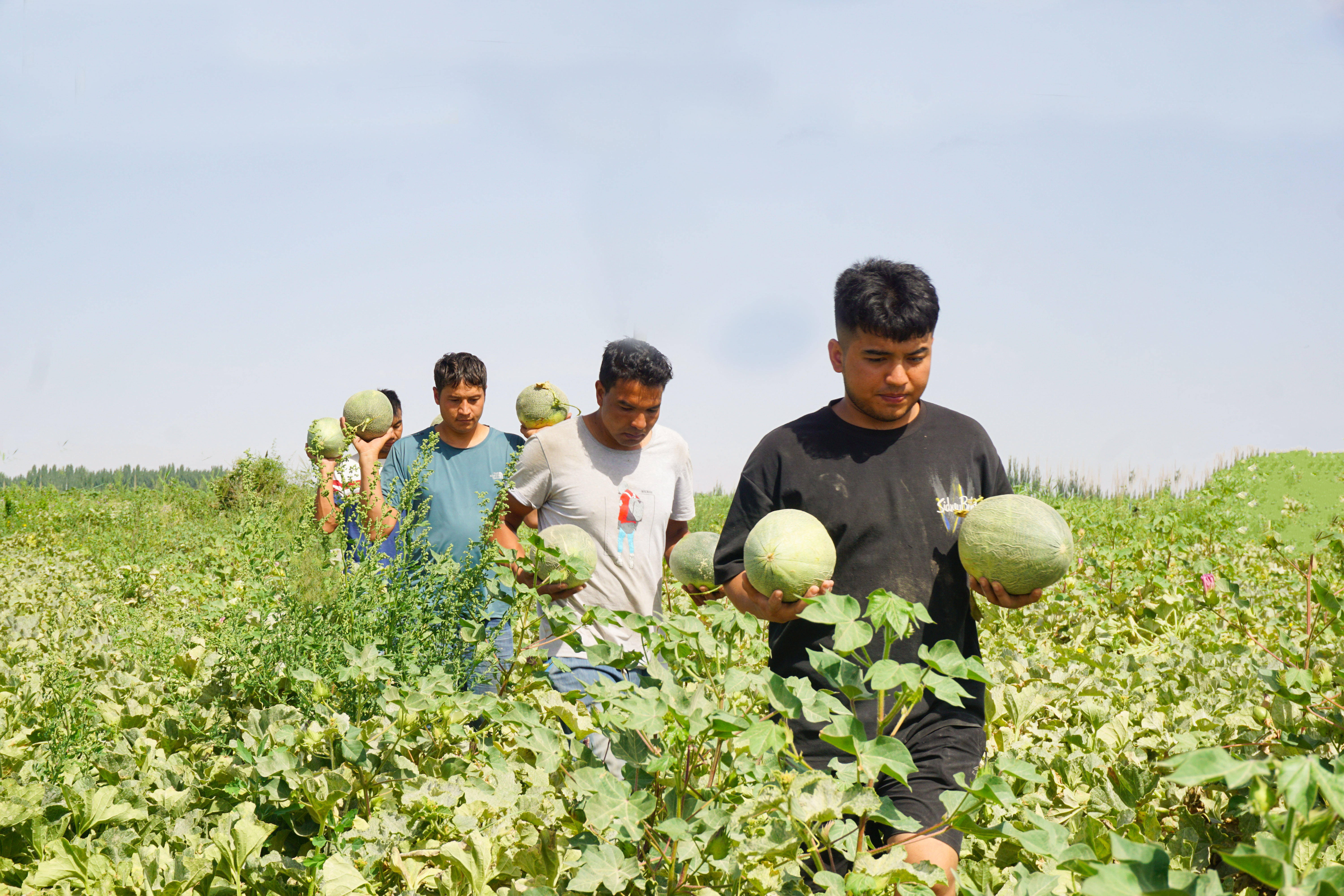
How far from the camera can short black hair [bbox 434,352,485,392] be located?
4.68 meters

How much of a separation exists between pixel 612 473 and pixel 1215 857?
7.62 ft

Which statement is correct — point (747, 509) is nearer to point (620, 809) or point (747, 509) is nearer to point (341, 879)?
point (620, 809)

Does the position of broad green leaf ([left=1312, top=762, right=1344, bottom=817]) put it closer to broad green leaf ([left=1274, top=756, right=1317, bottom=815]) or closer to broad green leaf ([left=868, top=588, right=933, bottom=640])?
broad green leaf ([left=1274, top=756, right=1317, bottom=815])

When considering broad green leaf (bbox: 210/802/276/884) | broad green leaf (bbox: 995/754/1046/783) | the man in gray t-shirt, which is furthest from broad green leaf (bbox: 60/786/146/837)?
broad green leaf (bbox: 995/754/1046/783)

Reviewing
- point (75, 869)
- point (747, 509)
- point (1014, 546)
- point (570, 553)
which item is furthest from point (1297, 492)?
point (75, 869)

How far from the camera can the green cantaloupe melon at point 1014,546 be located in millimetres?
2449

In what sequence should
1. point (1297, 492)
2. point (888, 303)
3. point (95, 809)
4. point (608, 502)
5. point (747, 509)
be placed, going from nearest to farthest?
1. point (95, 809)
2. point (888, 303)
3. point (747, 509)
4. point (608, 502)
5. point (1297, 492)

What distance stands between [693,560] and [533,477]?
86 centimetres

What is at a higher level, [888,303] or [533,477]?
[888,303]

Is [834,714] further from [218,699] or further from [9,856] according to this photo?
[218,699]

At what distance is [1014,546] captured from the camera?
2.44m

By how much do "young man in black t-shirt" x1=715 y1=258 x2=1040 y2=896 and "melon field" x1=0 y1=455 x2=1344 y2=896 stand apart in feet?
0.60

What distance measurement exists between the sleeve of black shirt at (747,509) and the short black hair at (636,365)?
95cm

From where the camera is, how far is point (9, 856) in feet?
7.56
